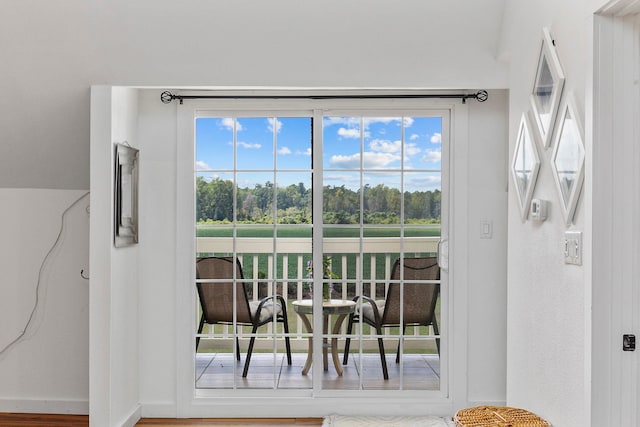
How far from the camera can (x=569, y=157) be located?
2.31 metres

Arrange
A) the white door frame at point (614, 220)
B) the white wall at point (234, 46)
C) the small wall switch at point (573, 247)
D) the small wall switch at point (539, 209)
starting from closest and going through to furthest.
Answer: the white door frame at point (614, 220) < the small wall switch at point (573, 247) < the small wall switch at point (539, 209) < the white wall at point (234, 46)

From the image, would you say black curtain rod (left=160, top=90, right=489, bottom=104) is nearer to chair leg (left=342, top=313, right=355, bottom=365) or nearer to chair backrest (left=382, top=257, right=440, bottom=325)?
chair backrest (left=382, top=257, right=440, bottom=325)

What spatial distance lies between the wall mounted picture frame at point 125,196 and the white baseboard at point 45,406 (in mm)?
1226

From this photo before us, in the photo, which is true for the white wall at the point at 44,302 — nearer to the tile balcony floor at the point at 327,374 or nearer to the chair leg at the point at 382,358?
the tile balcony floor at the point at 327,374

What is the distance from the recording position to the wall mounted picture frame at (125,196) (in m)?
3.54

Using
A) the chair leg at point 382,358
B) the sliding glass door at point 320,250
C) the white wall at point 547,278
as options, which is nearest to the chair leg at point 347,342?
the sliding glass door at point 320,250

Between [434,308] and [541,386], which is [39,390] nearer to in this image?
[434,308]

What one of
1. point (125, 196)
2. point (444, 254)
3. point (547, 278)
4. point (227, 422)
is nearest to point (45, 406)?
point (227, 422)

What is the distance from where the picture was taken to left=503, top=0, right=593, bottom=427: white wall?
86.7 inches

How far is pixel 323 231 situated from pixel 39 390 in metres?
2.21

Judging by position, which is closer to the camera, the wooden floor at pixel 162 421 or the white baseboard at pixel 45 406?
the wooden floor at pixel 162 421

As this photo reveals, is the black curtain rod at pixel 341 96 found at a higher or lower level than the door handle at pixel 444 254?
higher

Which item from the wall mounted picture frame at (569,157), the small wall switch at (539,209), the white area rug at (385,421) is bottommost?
the white area rug at (385,421)

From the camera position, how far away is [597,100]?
204 cm
